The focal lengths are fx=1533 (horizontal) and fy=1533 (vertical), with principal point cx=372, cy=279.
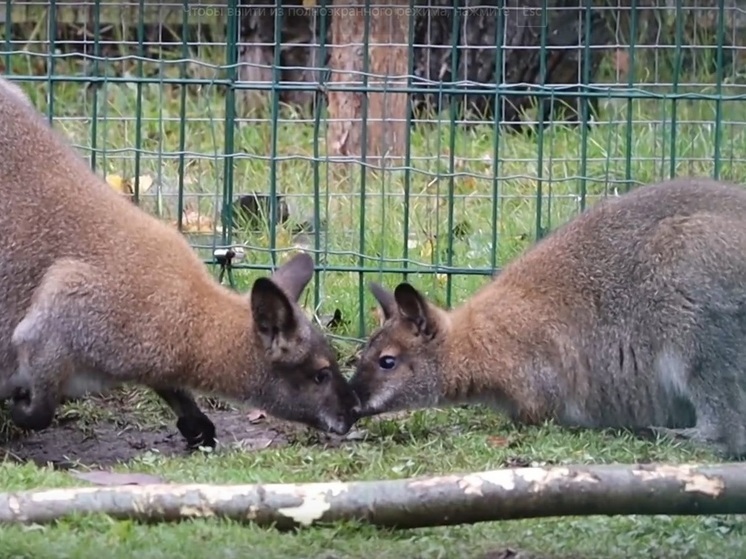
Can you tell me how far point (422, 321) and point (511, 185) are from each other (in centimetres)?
263

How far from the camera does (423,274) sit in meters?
8.25

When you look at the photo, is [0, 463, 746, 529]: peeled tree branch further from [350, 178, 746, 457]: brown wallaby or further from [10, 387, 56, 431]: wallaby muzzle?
[350, 178, 746, 457]: brown wallaby

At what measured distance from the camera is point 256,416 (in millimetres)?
7316

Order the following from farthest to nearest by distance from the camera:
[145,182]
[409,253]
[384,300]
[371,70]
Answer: [371,70] → [145,182] → [409,253] → [384,300]

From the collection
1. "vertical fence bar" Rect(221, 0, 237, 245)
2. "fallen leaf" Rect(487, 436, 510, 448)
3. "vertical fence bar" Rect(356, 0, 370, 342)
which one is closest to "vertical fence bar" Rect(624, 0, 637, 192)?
"vertical fence bar" Rect(356, 0, 370, 342)

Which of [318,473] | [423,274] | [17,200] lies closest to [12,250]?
[17,200]

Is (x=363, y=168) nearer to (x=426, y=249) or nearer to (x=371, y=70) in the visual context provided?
(x=426, y=249)

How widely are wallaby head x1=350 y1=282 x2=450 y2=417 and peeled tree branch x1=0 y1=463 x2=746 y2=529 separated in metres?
2.12

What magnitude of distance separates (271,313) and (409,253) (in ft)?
7.11

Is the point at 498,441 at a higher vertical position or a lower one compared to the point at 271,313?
lower

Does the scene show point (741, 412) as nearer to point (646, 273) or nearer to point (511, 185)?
point (646, 273)

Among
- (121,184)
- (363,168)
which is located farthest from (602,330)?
(121,184)

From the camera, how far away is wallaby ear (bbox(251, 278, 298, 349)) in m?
6.42

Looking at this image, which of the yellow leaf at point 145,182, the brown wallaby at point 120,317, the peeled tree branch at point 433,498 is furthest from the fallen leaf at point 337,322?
the peeled tree branch at point 433,498
